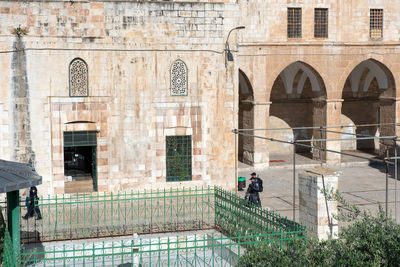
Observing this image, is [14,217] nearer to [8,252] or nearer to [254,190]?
[8,252]

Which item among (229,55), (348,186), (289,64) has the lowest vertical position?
(348,186)

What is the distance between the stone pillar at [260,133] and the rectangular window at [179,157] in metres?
7.07

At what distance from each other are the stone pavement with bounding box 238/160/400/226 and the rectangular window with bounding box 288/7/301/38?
207 inches

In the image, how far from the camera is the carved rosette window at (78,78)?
16438 millimetres

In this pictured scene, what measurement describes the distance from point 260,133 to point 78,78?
9477 mm

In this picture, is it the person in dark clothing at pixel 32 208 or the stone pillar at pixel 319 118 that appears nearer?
the person in dark clothing at pixel 32 208

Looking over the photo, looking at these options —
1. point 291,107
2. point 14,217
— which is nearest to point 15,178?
point 14,217

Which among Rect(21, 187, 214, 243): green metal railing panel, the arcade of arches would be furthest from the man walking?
the arcade of arches

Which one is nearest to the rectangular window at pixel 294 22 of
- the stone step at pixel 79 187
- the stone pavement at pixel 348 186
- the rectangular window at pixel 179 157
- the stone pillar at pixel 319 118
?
the stone pillar at pixel 319 118

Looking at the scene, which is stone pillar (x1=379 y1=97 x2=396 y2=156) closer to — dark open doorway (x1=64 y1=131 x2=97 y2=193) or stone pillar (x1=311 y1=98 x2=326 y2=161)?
stone pillar (x1=311 y1=98 x2=326 y2=161)

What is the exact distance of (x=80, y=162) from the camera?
19.7 metres

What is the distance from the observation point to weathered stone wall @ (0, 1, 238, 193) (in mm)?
16203

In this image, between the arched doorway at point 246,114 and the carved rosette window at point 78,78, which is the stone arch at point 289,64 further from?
the carved rosette window at point 78,78

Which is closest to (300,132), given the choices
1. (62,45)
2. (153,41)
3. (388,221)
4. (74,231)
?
(153,41)
